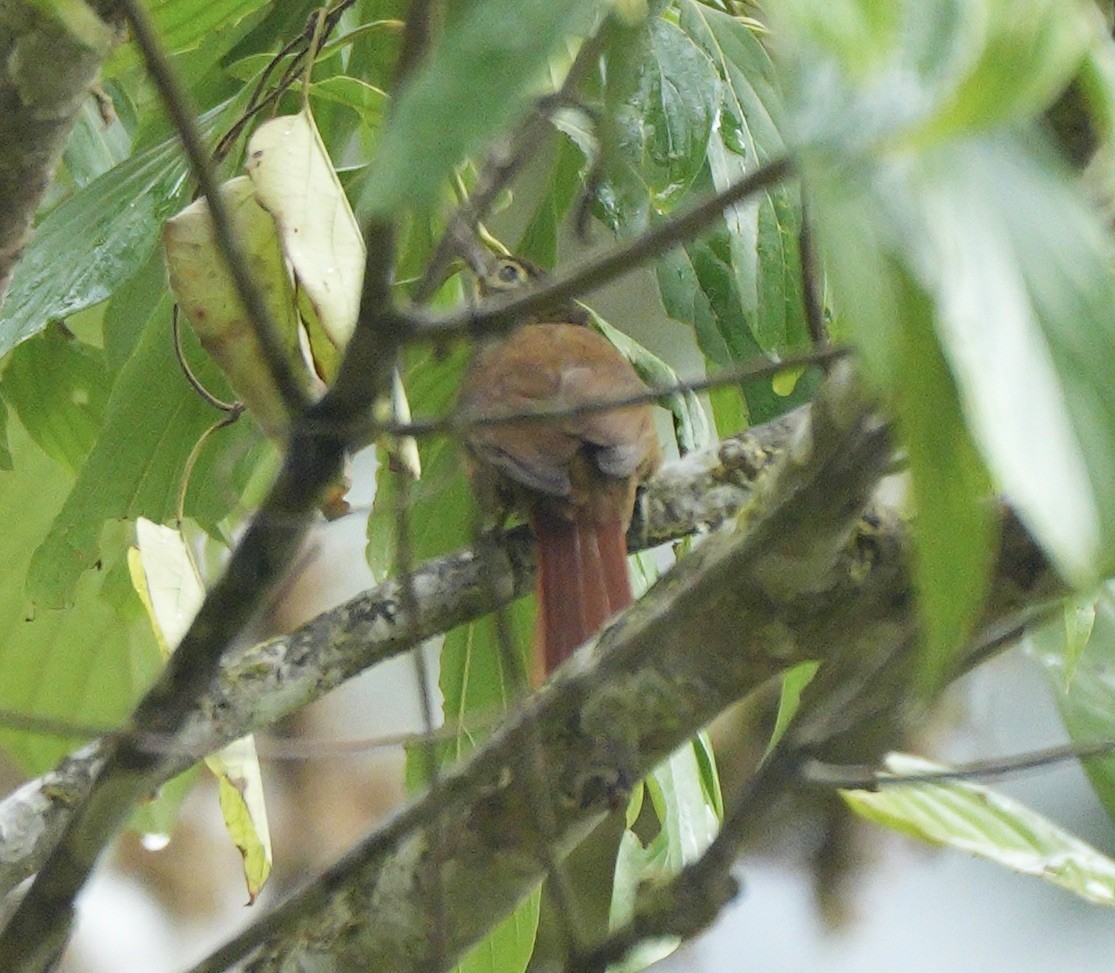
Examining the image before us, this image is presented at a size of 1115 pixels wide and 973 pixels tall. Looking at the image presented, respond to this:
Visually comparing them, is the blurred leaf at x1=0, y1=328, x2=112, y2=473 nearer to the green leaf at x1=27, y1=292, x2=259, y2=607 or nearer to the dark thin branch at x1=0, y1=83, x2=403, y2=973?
the green leaf at x1=27, y1=292, x2=259, y2=607

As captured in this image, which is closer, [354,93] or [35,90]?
[35,90]

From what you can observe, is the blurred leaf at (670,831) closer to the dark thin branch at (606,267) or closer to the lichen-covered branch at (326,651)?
the lichen-covered branch at (326,651)

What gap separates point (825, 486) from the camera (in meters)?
0.81

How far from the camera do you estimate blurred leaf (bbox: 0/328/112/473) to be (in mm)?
1853

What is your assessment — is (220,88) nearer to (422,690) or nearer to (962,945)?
(422,690)

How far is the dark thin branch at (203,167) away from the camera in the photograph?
585mm

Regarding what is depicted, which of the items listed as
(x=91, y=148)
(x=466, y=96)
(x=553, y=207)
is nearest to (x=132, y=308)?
(x=91, y=148)

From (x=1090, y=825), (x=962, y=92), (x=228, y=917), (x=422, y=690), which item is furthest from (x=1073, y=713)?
(x=228, y=917)

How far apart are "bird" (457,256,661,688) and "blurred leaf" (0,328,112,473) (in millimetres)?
521

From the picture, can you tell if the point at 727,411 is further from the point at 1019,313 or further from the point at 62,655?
the point at 1019,313

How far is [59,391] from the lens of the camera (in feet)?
6.18

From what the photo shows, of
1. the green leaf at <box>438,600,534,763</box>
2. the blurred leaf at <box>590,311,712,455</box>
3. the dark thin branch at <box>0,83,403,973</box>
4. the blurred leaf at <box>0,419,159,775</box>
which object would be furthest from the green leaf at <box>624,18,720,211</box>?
the blurred leaf at <box>0,419,159,775</box>

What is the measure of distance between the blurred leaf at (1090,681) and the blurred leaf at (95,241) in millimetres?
1049

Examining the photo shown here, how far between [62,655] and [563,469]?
0.77m
